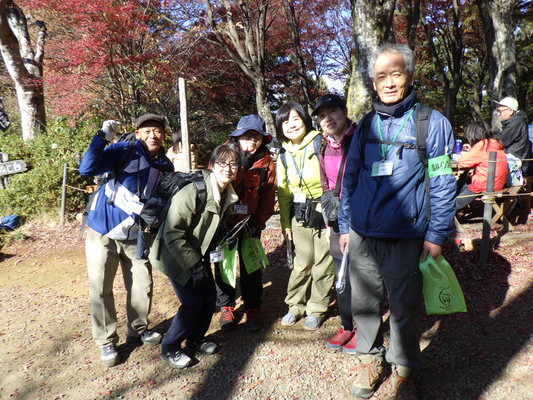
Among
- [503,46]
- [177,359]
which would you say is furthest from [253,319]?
[503,46]

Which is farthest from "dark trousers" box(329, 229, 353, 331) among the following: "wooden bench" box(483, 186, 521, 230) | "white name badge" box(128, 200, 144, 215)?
"wooden bench" box(483, 186, 521, 230)

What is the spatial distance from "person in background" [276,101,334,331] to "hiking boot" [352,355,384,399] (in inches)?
32.7

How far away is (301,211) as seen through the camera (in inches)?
121

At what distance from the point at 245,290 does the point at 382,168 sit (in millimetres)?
1896

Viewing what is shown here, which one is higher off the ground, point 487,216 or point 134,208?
point 134,208

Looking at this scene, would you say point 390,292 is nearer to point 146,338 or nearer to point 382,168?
point 382,168

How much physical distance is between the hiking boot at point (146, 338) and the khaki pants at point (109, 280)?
18 cm

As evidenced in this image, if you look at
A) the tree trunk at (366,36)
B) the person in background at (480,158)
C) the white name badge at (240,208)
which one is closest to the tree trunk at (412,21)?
the person in background at (480,158)

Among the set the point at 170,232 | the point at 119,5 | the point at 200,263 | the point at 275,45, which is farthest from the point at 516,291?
the point at 275,45

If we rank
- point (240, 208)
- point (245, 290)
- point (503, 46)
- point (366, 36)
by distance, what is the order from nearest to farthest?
1. point (240, 208)
2. point (245, 290)
3. point (366, 36)
4. point (503, 46)

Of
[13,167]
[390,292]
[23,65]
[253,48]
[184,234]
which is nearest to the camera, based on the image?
[390,292]

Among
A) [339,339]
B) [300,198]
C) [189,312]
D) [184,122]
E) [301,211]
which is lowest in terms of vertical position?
[339,339]

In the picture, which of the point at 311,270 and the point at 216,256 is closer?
the point at 216,256

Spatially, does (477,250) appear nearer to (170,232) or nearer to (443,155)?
(443,155)
